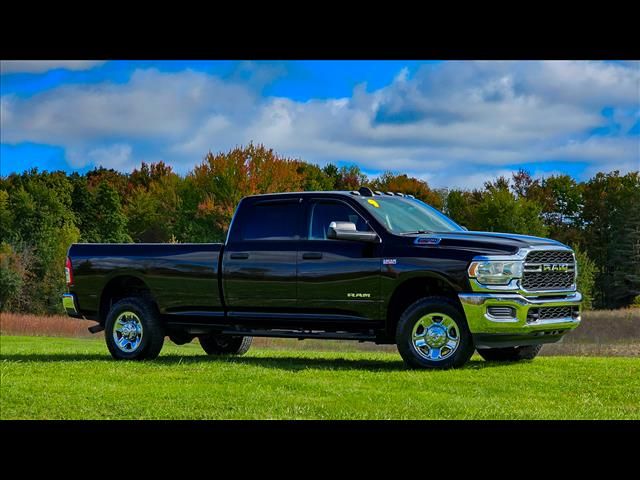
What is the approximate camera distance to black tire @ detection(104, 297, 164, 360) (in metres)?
14.1

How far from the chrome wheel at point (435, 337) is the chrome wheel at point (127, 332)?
14.9ft

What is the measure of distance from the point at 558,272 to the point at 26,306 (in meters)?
48.3

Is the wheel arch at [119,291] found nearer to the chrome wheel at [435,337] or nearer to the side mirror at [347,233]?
the side mirror at [347,233]

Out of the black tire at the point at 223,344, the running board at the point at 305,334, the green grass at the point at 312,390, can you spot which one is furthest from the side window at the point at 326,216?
the black tire at the point at 223,344

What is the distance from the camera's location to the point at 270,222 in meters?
13.4

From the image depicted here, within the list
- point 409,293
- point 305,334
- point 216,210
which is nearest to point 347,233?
point 409,293

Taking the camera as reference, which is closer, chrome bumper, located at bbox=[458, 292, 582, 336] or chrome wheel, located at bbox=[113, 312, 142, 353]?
chrome bumper, located at bbox=[458, 292, 582, 336]

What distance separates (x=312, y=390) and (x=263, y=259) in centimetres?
319

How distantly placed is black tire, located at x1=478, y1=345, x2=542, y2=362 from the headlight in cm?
236

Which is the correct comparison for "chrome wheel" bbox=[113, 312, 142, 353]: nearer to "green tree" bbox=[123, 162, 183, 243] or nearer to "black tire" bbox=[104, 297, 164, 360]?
"black tire" bbox=[104, 297, 164, 360]

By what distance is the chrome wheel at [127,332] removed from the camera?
1430cm

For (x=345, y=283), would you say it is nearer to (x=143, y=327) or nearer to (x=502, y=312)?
(x=502, y=312)

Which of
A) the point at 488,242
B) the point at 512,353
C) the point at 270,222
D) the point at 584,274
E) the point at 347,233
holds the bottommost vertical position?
the point at 512,353

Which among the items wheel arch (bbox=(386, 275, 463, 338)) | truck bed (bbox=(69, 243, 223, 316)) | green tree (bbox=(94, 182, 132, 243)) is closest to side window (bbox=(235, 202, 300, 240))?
truck bed (bbox=(69, 243, 223, 316))
